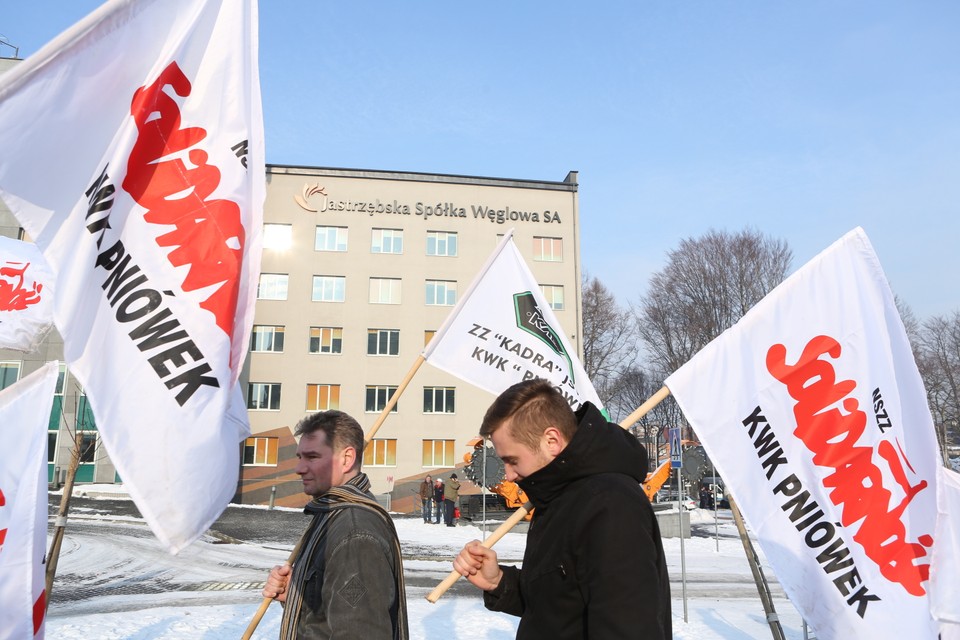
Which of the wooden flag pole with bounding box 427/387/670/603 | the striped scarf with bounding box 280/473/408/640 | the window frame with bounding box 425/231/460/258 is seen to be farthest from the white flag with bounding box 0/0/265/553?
the window frame with bounding box 425/231/460/258

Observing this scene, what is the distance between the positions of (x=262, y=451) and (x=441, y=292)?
13.2 metres

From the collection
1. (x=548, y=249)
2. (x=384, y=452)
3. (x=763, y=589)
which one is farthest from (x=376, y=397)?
(x=763, y=589)

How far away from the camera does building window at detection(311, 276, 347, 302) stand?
3956 centimetres

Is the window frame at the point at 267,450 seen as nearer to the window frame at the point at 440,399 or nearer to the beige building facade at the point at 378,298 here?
the beige building facade at the point at 378,298

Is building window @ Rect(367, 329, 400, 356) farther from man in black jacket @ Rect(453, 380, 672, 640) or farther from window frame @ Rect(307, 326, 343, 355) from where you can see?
man in black jacket @ Rect(453, 380, 672, 640)

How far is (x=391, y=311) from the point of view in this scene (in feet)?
130

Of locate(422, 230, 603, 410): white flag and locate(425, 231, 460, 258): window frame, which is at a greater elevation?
locate(425, 231, 460, 258): window frame

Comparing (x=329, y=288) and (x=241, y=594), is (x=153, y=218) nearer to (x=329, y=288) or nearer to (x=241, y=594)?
(x=241, y=594)

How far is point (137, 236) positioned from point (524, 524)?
62.7ft

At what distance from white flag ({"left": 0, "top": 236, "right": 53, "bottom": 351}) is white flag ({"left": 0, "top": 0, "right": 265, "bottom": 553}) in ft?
8.73

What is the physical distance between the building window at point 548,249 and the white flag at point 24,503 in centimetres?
3845

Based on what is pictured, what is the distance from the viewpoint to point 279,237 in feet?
130

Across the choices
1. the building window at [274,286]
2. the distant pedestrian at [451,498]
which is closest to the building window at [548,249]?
the building window at [274,286]

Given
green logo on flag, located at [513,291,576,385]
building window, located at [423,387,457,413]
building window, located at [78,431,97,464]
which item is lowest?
building window, located at [78,431,97,464]
